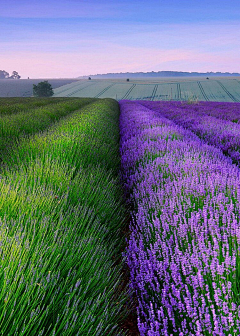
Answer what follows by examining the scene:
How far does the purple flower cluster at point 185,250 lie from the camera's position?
1.36m

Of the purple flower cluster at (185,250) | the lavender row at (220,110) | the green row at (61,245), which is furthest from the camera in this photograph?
the lavender row at (220,110)

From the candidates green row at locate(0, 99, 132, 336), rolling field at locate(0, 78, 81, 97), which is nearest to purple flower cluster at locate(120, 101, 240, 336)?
green row at locate(0, 99, 132, 336)

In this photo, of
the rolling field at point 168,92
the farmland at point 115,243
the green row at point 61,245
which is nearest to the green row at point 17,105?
the farmland at point 115,243

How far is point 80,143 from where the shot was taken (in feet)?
12.9

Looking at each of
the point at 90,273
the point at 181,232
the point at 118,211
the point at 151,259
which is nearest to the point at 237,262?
the point at 181,232

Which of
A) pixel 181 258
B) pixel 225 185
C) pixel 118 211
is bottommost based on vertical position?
pixel 118 211

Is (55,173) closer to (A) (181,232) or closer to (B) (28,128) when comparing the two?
(A) (181,232)

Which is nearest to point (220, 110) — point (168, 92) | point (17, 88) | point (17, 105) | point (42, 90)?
point (17, 105)

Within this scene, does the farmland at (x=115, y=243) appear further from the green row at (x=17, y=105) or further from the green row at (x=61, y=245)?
the green row at (x=17, y=105)

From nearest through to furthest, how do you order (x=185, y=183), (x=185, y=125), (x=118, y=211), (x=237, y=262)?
1. (x=237, y=262)
2. (x=185, y=183)
3. (x=118, y=211)
4. (x=185, y=125)

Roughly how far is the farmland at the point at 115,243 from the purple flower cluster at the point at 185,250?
0.04 feet

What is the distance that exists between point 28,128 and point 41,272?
5.62 meters

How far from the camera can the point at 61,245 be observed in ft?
5.07

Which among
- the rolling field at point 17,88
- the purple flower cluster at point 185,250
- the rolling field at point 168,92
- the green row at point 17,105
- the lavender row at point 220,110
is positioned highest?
the rolling field at point 17,88
